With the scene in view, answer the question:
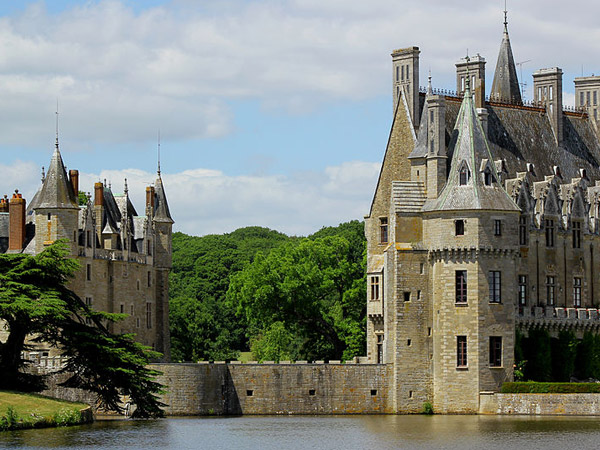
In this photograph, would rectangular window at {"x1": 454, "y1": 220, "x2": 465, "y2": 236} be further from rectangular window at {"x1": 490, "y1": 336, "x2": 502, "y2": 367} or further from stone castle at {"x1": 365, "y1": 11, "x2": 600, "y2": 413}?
rectangular window at {"x1": 490, "y1": 336, "x2": 502, "y2": 367}

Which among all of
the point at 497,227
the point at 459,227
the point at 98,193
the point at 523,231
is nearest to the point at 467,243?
the point at 459,227

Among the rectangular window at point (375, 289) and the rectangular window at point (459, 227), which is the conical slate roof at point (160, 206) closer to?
the rectangular window at point (375, 289)

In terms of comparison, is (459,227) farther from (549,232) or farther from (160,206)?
(160,206)

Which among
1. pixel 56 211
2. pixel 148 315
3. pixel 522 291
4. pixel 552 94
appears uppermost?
pixel 552 94

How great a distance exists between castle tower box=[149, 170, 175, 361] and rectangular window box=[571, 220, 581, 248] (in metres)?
21.3

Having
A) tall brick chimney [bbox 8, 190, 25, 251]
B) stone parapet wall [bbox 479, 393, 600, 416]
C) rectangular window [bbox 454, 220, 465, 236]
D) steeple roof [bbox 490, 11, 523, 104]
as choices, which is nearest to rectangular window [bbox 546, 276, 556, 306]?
rectangular window [bbox 454, 220, 465, 236]

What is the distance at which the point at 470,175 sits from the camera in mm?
70250

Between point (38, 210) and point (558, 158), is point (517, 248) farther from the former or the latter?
point (38, 210)

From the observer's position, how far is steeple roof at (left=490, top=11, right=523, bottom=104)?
82.6 metres

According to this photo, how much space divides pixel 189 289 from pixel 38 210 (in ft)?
135

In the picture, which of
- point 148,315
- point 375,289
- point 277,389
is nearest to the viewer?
point 277,389

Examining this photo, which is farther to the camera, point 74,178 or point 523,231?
point 74,178

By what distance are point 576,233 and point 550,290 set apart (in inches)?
127

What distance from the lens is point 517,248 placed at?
231 feet
